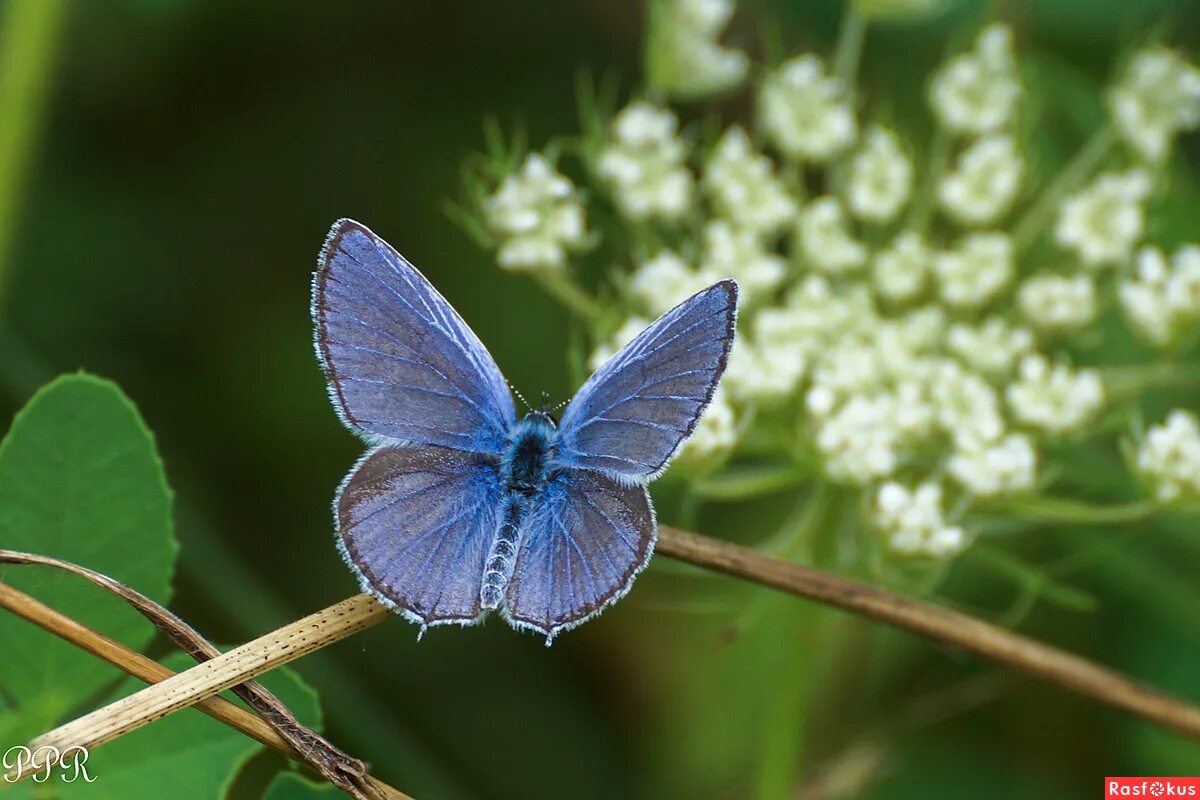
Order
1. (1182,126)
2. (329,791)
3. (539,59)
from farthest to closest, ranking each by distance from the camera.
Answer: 1. (539,59)
2. (1182,126)
3. (329,791)

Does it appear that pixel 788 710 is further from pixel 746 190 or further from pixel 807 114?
pixel 807 114

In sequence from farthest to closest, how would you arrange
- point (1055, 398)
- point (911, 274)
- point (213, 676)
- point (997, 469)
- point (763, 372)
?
1. point (911, 274)
2. point (1055, 398)
3. point (763, 372)
4. point (997, 469)
5. point (213, 676)

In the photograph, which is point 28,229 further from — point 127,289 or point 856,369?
point 856,369

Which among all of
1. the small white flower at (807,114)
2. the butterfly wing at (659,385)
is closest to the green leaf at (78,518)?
the butterfly wing at (659,385)

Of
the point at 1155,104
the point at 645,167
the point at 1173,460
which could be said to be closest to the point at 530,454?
the point at 645,167

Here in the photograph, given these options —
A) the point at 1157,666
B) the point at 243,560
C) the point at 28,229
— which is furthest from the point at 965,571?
the point at 28,229

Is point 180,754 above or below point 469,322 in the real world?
below

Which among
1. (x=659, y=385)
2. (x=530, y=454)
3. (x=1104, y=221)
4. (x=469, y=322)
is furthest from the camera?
(x=469, y=322)

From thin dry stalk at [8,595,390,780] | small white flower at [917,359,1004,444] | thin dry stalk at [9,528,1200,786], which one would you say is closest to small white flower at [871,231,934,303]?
small white flower at [917,359,1004,444]
